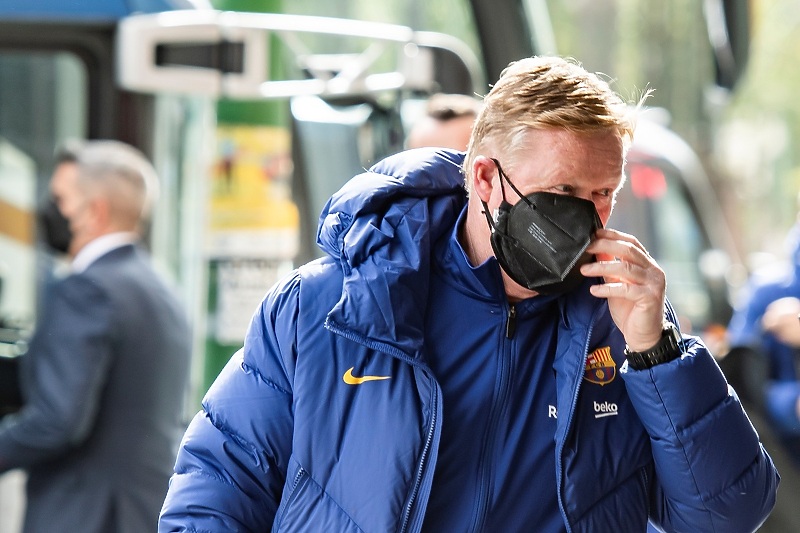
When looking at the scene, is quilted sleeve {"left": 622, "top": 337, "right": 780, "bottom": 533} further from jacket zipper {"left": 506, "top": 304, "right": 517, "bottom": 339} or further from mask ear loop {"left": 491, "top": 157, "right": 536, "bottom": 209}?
mask ear loop {"left": 491, "top": 157, "right": 536, "bottom": 209}

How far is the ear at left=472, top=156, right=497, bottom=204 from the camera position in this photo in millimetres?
2201

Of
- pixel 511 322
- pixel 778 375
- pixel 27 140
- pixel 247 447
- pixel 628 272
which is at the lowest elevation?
pixel 778 375

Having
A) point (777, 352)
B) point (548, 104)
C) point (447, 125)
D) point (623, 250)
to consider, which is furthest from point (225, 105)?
point (623, 250)

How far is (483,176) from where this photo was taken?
2.22 metres

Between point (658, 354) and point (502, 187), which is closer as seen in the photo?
point (658, 354)

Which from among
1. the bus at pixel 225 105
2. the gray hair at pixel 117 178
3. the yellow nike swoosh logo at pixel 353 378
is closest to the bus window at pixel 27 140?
the bus at pixel 225 105

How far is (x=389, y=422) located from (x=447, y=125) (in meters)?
2.02

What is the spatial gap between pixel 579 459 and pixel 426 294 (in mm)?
383

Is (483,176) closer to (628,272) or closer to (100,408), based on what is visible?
(628,272)

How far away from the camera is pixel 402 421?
203 centimetres

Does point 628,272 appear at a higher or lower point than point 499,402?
higher

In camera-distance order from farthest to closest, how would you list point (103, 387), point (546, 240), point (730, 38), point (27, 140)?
point (730, 38) → point (27, 140) → point (103, 387) → point (546, 240)

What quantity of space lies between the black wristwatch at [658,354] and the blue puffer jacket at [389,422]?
2cm

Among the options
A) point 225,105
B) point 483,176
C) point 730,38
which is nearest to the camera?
point 483,176
